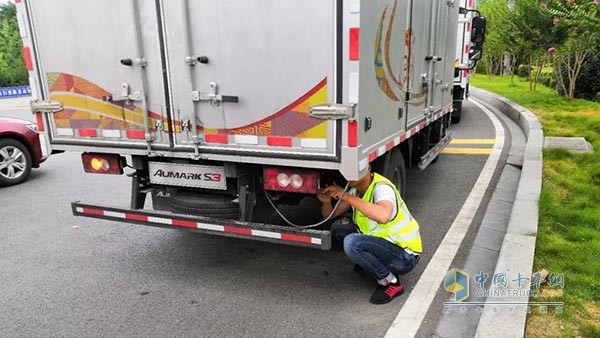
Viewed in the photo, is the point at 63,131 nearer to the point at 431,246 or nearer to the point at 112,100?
the point at 112,100

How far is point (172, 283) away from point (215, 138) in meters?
1.30

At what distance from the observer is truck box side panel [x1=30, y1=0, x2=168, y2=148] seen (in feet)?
12.0

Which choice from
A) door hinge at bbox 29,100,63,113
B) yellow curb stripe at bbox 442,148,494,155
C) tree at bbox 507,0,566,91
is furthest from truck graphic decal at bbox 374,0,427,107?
tree at bbox 507,0,566,91

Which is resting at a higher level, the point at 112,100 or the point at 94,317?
the point at 112,100

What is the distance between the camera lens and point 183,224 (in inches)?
149

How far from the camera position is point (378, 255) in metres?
3.51

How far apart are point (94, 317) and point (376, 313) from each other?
6.70ft

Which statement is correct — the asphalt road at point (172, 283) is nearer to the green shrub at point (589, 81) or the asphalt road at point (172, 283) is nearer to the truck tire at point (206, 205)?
the truck tire at point (206, 205)

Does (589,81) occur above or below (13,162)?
above

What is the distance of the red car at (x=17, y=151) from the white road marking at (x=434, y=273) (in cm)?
606

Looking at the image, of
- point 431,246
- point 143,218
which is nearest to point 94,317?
point 143,218

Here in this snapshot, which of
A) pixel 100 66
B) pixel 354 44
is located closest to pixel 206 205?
pixel 100 66

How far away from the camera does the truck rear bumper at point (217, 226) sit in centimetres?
339

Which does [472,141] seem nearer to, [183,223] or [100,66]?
[183,223]
